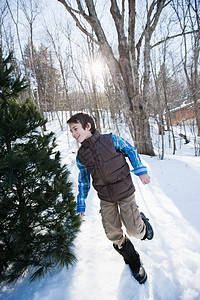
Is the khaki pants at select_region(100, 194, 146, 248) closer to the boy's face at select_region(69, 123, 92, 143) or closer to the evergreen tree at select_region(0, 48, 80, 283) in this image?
the evergreen tree at select_region(0, 48, 80, 283)

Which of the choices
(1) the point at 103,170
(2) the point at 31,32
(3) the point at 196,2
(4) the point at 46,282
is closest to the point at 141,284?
(4) the point at 46,282

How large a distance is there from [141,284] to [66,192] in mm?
1192

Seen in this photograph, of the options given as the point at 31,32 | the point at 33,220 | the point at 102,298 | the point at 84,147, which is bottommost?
the point at 102,298

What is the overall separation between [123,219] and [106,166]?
0.64 m

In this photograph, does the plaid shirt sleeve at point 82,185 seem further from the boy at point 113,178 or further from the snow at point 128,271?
the snow at point 128,271

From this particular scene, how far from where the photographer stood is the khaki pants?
1.44m

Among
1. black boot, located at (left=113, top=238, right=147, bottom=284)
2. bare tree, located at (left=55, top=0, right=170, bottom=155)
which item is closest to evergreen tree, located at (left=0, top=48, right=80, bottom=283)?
black boot, located at (left=113, top=238, right=147, bottom=284)

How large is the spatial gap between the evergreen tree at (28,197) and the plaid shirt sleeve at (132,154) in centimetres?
76

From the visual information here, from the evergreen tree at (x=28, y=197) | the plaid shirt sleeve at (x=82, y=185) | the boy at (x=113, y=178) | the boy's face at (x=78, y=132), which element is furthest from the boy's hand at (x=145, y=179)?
the evergreen tree at (x=28, y=197)

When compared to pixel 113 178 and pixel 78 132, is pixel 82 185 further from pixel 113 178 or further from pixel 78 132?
pixel 78 132

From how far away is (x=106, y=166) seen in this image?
138 cm

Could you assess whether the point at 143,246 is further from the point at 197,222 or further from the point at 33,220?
the point at 33,220

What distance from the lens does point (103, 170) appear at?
139cm

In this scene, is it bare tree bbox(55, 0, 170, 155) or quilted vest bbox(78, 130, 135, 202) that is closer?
quilted vest bbox(78, 130, 135, 202)
